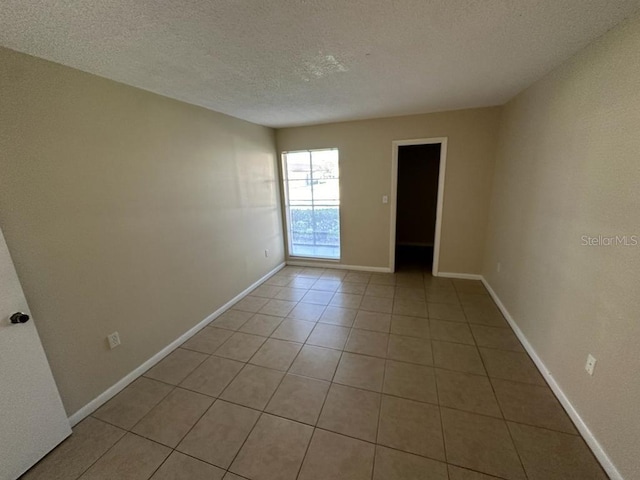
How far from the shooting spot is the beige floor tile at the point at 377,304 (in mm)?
3053

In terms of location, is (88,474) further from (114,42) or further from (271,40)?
(271,40)

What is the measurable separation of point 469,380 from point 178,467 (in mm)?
2018

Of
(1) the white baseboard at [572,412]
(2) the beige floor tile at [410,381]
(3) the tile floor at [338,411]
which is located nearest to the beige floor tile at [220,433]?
(3) the tile floor at [338,411]

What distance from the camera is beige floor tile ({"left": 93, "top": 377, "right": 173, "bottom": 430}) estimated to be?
1773 mm

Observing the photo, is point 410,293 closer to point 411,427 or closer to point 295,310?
point 295,310

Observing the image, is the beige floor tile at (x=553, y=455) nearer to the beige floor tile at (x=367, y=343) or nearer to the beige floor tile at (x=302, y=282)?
the beige floor tile at (x=367, y=343)

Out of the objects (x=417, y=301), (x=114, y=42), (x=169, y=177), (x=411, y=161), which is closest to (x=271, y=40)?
(x=114, y=42)

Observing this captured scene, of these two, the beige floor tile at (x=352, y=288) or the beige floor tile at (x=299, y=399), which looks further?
the beige floor tile at (x=352, y=288)

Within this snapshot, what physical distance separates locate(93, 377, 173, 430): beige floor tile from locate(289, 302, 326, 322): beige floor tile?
1.36m

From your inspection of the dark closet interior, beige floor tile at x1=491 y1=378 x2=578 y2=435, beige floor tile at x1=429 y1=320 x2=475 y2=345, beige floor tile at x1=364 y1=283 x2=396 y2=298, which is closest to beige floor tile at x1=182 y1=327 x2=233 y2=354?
beige floor tile at x1=364 y1=283 x2=396 y2=298

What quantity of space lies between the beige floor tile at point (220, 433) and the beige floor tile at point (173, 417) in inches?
2.4

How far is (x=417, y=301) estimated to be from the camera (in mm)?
3219

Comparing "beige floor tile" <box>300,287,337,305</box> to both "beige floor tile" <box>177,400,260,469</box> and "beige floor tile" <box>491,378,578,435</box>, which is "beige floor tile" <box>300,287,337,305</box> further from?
"beige floor tile" <box>491,378,578,435</box>

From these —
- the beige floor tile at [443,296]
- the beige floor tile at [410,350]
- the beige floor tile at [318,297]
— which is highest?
the beige floor tile at [318,297]
